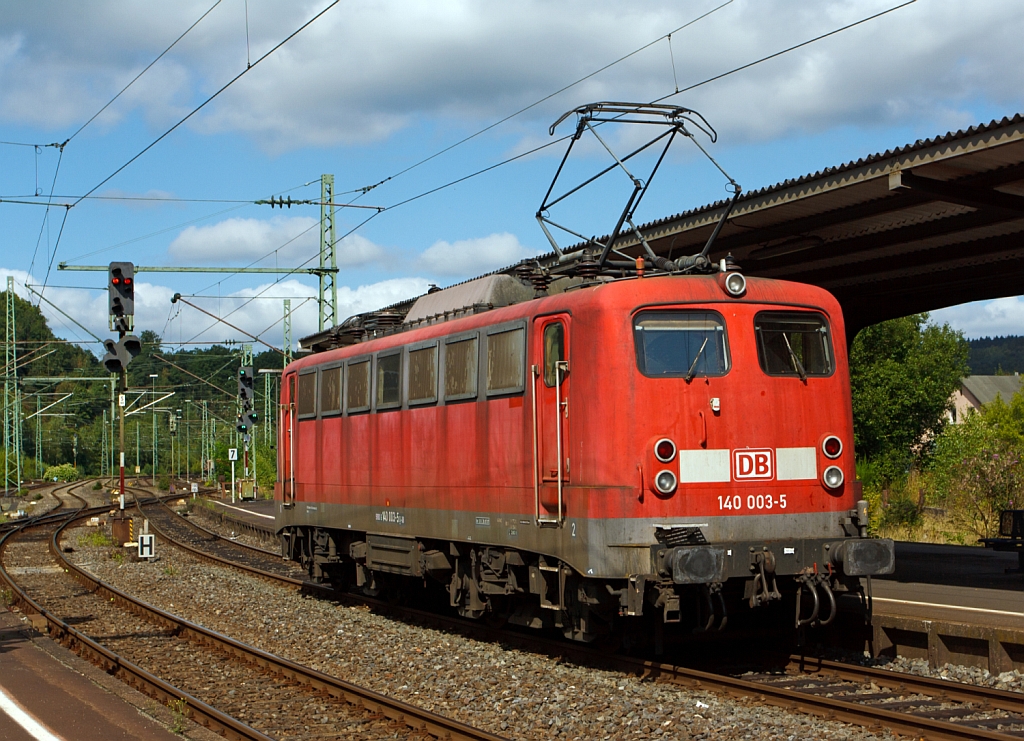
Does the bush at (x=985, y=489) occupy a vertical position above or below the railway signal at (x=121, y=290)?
below

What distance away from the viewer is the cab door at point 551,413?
10.8 metres

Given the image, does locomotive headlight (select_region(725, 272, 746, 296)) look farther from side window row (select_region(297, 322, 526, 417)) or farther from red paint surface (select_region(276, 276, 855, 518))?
side window row (select_region(297, 322, 526, 417))

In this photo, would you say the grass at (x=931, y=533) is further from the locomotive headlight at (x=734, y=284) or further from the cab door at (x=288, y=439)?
the locomotive headlight at (x=734, y=284)

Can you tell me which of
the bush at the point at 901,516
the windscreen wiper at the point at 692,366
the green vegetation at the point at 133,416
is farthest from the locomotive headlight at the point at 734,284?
the green vegetation at the point at 133,416

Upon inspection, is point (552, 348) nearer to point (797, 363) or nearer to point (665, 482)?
point (665, 482)

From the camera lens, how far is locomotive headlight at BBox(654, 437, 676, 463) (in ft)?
33.5

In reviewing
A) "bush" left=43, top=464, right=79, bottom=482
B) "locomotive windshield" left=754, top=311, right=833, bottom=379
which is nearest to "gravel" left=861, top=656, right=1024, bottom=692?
"locomotive windshield" left=754, top=311, right=833, bottom=379

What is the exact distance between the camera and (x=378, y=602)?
16156mm

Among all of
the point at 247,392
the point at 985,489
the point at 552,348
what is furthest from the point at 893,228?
the point at 247,392

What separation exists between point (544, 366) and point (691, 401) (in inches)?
61.8

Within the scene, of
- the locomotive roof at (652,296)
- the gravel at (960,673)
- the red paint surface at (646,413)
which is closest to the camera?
the gravel at (960,673)

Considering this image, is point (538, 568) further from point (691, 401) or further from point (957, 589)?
point (957, 589)

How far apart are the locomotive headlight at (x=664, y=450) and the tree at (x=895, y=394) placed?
41209 millimetres

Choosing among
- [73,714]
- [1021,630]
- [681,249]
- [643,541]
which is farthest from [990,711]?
[681,249]
